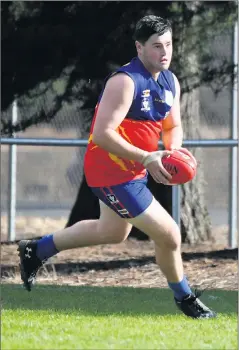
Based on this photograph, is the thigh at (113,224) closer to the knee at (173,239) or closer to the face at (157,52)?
the knee at (173,239)

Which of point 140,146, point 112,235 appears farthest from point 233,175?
point 140,146

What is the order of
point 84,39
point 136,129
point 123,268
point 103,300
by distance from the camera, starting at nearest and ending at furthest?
point 136,129
point 103,300
point 84,39
point 123,268

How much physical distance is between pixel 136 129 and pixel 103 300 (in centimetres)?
185

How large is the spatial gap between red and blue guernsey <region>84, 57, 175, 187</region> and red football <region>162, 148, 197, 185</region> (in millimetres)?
205

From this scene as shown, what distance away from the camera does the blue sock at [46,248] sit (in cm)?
702

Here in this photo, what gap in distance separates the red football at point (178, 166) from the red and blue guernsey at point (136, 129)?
0.67ft

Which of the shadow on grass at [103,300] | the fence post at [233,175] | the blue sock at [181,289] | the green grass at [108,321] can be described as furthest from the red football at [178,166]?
the fence post at [233,175]

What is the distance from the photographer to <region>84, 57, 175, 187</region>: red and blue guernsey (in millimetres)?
6227

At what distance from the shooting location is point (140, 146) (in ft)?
20.7

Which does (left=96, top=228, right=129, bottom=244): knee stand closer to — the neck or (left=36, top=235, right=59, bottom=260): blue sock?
(left=36, top=235, right=59, bottom=260): blue sock

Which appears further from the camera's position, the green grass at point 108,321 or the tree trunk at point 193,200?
the tree trunk at point 193,200

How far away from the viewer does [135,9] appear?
10227 mm

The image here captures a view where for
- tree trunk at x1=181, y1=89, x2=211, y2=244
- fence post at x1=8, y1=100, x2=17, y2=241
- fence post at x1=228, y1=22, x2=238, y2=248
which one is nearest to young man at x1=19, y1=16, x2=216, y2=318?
tree trunk at x1=181, y1=89, x2=211, y2=244

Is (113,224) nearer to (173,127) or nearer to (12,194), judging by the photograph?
(173,127)
